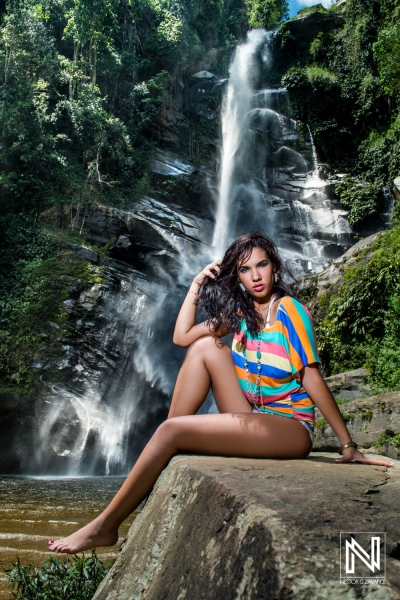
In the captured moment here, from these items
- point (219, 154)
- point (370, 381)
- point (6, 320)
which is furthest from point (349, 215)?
point (6, 320)

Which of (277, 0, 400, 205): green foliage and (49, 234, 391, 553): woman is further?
(277, 0, 400, 205): green foliage

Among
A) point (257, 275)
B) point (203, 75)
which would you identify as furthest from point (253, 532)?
point (203, 75)

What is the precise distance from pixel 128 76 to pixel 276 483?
23.0 metres

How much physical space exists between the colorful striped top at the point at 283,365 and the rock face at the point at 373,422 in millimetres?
4050

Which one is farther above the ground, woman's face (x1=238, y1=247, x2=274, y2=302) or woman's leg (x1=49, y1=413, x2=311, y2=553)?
woman's face (x1=238, y1=247, x2=274, y2=302)

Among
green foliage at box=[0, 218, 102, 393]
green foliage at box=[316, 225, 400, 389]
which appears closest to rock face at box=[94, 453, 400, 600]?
green foliage at box=[316, 225, 400, 389]

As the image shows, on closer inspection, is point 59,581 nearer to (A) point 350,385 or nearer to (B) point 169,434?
(B) point 169,434

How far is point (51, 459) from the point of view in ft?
36.3

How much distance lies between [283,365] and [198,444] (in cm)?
52

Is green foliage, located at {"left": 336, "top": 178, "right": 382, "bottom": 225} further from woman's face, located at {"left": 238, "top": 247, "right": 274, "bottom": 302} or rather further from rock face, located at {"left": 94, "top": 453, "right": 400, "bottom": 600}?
rock face, located at {"left": 94, "top": 453, "right": 400, "bottom": 600}

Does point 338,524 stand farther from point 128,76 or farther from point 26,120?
point 128,76

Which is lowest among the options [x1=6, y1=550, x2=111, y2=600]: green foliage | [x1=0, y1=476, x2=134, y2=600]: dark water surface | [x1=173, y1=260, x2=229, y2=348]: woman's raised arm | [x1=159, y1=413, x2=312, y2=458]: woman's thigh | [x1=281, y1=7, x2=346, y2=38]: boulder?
[x1=0, y1=476, x2=134, y2=600]: dark water surface

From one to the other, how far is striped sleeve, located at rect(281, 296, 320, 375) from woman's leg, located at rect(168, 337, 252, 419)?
28 centimetres

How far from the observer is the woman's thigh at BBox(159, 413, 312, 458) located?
1972mm
